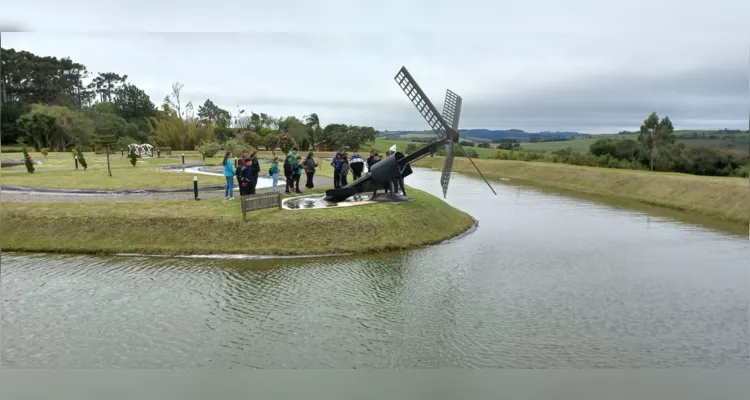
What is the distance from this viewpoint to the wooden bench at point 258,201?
15.7 m

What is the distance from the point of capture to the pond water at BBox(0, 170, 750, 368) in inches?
315

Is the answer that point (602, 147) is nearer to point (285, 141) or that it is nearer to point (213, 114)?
point (285, 141)

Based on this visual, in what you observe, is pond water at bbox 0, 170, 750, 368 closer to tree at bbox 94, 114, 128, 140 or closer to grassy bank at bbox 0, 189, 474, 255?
grassy bank at bbox 0, 189, 474, 255

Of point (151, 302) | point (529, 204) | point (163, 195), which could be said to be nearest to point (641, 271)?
Answer: point (151, 302)

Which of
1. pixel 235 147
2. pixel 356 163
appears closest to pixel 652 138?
pixel 356 163

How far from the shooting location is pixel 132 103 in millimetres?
75375

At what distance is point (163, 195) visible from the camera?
68.4 feet

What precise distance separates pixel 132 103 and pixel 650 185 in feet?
242

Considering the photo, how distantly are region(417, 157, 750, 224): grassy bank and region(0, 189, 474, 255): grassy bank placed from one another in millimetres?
11352

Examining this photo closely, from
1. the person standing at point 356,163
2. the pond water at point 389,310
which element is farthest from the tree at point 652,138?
the person standing at point 356,163

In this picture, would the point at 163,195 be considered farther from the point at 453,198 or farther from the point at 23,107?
the point at 23,107

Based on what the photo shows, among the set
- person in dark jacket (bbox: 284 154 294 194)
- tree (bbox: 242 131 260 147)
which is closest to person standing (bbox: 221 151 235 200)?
person in dark jacket (bbox: 284 154 294 194)

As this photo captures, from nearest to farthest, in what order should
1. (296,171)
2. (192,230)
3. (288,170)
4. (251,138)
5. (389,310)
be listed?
(389,310), (192,230), (288,170), (296,171), (251,138)

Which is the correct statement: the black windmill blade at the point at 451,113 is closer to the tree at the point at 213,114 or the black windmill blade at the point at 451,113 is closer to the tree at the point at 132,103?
the tree at the point at 213,114
